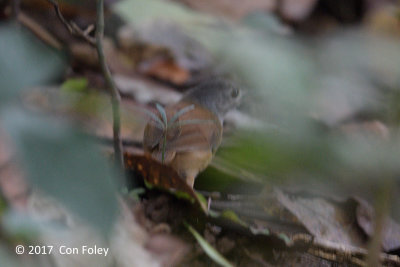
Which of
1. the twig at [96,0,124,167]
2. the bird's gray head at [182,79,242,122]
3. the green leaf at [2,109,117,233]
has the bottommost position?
the bird's gray head at [182,79,242,122]

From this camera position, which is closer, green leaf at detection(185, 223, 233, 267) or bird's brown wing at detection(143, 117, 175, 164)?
green leaf at detection(185, 223, 233, 267)

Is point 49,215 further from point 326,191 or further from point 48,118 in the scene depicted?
point 326,191

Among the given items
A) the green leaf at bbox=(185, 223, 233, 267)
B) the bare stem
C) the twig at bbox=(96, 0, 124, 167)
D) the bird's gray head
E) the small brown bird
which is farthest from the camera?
the bird's gray head

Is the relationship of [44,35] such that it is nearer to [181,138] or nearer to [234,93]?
[181,138]

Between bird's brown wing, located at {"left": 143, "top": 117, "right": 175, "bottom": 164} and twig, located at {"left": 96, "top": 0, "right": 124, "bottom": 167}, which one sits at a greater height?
twig, located at {"left": 96, "top": 0, "right": 124, "bottom": 167}

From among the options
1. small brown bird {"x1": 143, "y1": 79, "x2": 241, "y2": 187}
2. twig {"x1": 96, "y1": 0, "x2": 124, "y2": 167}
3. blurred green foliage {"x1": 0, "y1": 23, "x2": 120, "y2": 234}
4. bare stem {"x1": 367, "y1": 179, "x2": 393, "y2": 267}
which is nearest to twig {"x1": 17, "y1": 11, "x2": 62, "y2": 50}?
twig {"x1": 96, "y1": 0, "x2": 124, "y2": 167}

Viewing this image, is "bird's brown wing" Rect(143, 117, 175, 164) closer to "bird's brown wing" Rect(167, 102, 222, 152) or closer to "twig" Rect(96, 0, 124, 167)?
"bird's brown wing" Rect(167, 102, 222, 152)

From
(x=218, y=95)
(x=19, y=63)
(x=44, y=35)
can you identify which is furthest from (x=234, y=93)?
(x=19, y=63)
